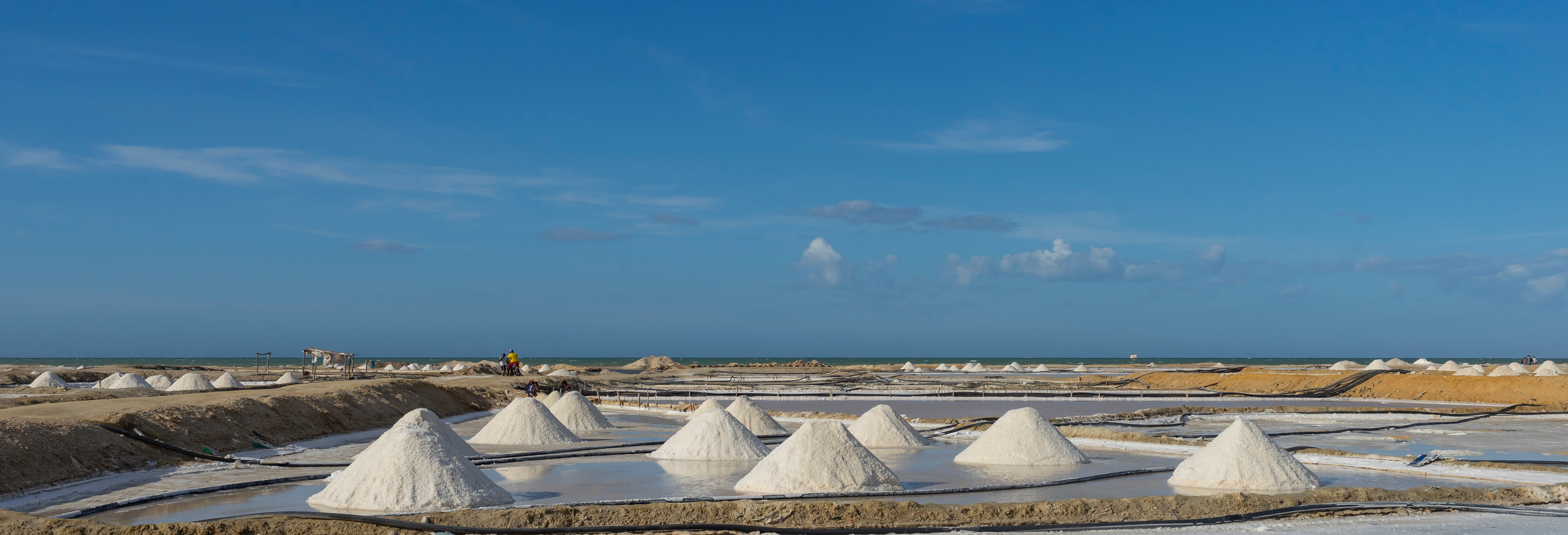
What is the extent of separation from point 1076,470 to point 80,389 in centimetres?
3017

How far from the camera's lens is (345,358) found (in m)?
45.0

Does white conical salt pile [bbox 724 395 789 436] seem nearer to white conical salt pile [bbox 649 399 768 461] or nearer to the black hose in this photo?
white conical salt pile [bbox 649 399 768 461]

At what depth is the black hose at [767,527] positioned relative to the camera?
1018cm

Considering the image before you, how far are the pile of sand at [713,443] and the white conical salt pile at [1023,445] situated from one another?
364 centimetres

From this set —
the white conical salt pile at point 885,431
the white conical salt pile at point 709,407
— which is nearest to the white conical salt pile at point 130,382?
the white conical salt pile at point 709,407

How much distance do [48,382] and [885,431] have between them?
33.5 metres

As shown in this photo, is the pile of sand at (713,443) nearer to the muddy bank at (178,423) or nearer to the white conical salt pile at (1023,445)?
the white conical salt pile at (1023,445)

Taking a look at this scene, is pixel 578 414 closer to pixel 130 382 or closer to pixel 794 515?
pixel 794 515

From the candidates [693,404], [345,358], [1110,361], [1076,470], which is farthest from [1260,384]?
[1110,361]

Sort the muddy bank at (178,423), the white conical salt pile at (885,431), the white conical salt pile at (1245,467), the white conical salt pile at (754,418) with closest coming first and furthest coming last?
→ 1. the white conical salt pile at (1245,467)
2. the muddy bank at (178,423)
3. the white conical salt pile at (885,431)
4. the white conical salt pile at (754,418)

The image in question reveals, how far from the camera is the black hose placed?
10180 mm

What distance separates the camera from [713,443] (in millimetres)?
17891

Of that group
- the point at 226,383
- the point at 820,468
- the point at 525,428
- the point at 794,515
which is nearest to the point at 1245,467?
the point at 820,468

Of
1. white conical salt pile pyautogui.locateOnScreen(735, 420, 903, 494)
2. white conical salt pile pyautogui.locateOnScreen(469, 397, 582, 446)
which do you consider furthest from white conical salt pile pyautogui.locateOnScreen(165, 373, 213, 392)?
white conical salt pile pyautogui.locateOnScreen(735, 420, 903, 494)
